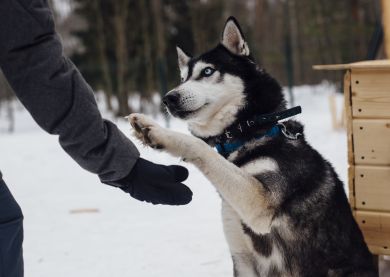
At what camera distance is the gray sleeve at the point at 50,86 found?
4.11ft

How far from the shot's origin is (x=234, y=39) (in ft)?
8.11

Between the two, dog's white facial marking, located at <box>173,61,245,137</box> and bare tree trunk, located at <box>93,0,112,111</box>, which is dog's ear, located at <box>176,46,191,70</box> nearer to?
dog's white facial marking, located at <box>173,61,245,137</box>

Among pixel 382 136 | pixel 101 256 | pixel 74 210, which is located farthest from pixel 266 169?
pixel 74 210

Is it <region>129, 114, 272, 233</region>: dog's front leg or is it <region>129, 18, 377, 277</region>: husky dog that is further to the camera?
<region>129, 18, 377, 277</region>: husky dog

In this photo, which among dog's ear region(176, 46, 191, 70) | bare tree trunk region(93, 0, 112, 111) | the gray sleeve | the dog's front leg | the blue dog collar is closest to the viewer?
the gray sleeve

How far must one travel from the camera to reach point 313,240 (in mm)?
2125

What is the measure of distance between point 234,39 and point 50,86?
1.36 meters

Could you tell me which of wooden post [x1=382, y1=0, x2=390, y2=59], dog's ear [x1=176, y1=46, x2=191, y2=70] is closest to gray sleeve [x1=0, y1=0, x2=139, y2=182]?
dog's ear [x1=176, y1=46, x2=191, y2=70]

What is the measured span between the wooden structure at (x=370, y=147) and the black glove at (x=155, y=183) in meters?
1.18

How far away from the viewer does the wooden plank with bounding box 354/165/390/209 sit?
252cm

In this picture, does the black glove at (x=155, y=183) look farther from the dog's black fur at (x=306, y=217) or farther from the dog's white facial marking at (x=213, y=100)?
the dog's white facial marking at (x=213, y=100)

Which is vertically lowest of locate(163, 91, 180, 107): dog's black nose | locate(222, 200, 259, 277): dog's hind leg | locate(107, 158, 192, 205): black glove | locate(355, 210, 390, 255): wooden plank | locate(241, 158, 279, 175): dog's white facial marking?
locate(355, 210, 390, 255): wooden plank

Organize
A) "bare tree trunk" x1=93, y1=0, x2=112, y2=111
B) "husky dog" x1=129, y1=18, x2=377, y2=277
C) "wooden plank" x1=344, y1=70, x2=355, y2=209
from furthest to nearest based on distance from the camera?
"bare tree trunk" x1=93, y1=0, x2=112, y2=111
"wooden plank" x1=344, y1=70, x2=355, y2=209
"husky dog" x1=129, y1=18, x2=377, y2=277

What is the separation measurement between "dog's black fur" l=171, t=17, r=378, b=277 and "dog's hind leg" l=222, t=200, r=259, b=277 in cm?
6
